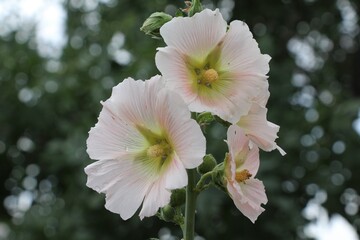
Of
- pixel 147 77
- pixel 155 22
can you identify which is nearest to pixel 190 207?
pixel 155 22

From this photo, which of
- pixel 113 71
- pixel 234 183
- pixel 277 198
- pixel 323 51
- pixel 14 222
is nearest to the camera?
pixel 234 183

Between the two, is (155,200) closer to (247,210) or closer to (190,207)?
(190,207)

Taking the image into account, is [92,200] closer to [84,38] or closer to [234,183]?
[84,38]

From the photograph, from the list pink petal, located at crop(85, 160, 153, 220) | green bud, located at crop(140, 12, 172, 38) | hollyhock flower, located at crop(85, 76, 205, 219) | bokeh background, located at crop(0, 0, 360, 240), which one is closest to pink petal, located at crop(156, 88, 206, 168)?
hollyhock flower, located at crop(85, 76, 205, 219)

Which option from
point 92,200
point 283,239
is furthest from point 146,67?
point 283,239

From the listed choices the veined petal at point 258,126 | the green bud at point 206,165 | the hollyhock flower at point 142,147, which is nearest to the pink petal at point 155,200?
the hollyhock flower at point 142,147

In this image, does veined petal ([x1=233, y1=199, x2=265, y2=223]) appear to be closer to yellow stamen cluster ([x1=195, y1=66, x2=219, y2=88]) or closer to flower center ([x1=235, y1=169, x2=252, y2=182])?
flower center ([x1=235, y1=169, x2=252, y2=182])

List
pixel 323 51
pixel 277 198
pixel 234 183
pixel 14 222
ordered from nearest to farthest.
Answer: pixel 234 183 → pixel 277 198 → pixel 14 222 → pixel 323 51

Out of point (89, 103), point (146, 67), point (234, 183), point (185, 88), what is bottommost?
point (89, 103)
